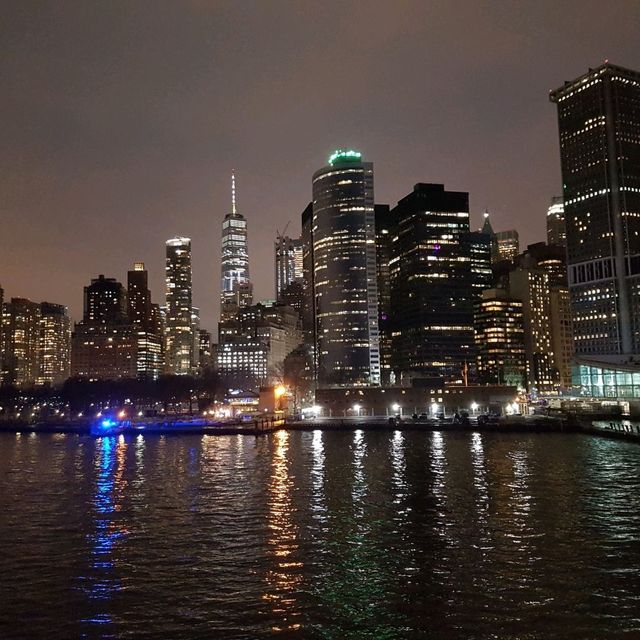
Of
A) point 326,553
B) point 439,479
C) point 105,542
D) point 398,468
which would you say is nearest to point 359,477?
point 439,479

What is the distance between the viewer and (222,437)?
111 meters

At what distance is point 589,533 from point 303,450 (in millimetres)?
50655

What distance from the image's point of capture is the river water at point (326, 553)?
2077cm

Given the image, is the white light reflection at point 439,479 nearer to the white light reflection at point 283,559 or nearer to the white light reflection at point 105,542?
the white light reflection at point 283,559

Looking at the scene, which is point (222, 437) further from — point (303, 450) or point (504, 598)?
point (504, 598)

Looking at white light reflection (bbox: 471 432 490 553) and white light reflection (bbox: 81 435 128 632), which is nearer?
white light reflection (bbox: 81 435 128 632)

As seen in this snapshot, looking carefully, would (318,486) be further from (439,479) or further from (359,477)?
(439,479)

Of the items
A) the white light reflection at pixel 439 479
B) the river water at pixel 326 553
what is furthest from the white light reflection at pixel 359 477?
the white light reflection at pixel 439 479

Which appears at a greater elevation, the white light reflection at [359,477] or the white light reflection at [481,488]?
the white light reflection at [359,477]

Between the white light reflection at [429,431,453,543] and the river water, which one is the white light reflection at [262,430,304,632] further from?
the white light reflection at [429,431,453,543]

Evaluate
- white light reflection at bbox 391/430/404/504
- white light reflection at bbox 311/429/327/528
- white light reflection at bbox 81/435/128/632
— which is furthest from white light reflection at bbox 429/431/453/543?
white light reflection at bbox 81/435/128/632

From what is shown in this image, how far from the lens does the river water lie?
2077 centimetres

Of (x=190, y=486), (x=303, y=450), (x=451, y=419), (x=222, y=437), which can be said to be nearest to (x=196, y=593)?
(x=190, y=486)

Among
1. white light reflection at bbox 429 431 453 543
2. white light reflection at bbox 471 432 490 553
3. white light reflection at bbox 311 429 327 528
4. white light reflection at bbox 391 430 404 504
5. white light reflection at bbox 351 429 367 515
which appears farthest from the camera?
white light reflection at bbox 391 430 404 504
